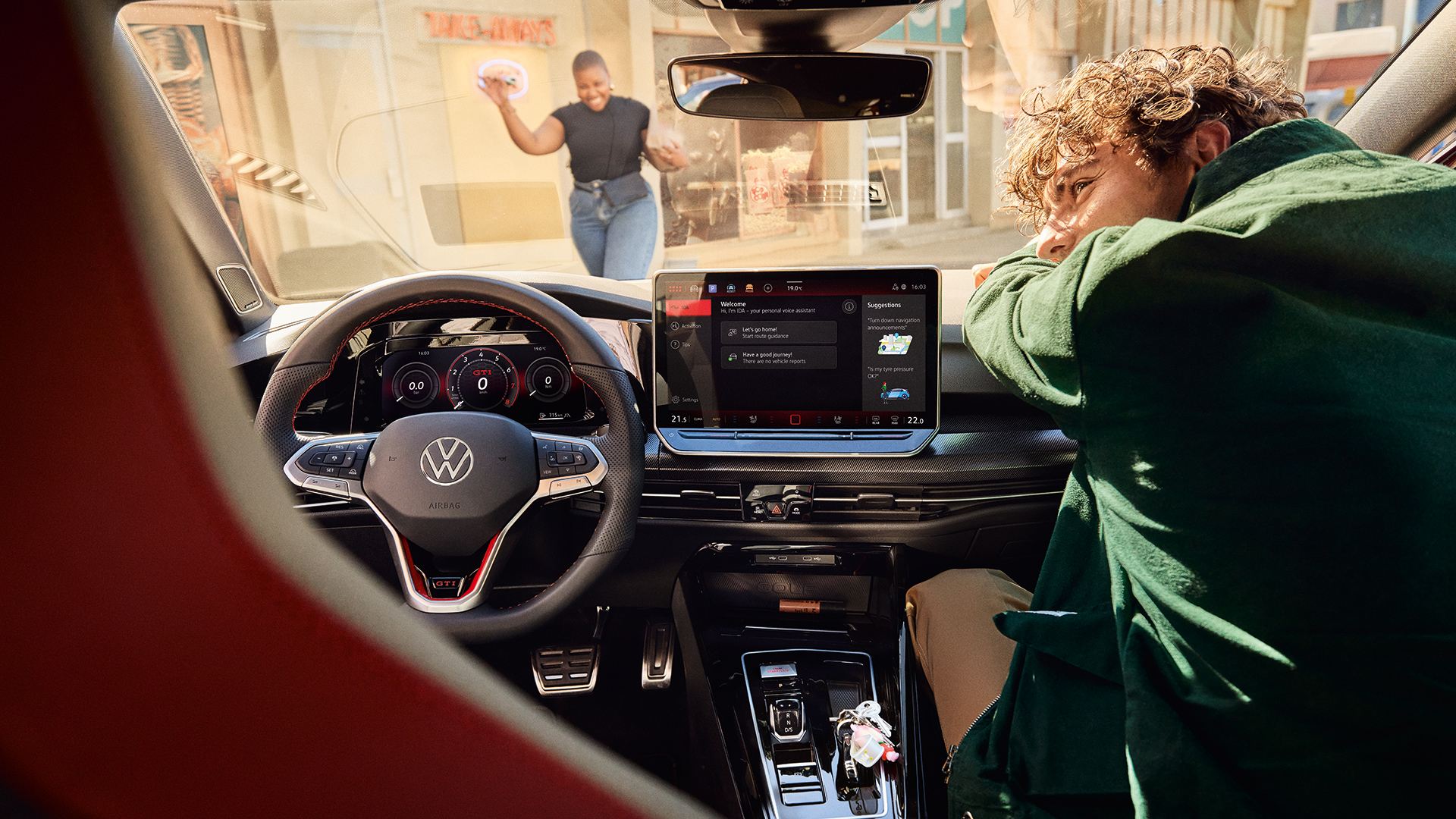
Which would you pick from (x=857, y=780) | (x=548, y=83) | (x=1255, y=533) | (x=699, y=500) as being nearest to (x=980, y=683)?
(x=857, y=780)

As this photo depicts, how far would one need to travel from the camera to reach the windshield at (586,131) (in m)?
2.46

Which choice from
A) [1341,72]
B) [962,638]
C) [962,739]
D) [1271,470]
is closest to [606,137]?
[1341,72]

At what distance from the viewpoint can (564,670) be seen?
7.47 ft

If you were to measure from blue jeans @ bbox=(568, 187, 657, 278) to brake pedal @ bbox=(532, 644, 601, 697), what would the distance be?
2.06 meters

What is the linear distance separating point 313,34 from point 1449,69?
16.1ft

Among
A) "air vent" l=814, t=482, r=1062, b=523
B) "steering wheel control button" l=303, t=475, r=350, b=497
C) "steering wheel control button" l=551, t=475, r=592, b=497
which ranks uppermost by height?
"steering wheel control button" l=303, t=475, r=350, b=497

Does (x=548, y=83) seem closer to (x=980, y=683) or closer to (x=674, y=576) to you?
(x=674, y=576)

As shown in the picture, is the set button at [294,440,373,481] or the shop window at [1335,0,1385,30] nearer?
the set button at [294,440,373,481]

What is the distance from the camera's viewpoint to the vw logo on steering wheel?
1.70m

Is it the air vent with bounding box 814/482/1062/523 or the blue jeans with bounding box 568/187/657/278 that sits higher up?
the blue jeans with bounding box 568/187/657/278

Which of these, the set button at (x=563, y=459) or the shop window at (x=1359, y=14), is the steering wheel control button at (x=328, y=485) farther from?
the shop window at (x=1359, y=14)

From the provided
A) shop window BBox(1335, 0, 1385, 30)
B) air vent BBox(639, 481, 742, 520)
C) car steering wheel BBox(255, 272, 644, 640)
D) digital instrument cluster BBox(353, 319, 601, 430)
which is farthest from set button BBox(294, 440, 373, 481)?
shop window BBox(1335, 0, 1385, 30)

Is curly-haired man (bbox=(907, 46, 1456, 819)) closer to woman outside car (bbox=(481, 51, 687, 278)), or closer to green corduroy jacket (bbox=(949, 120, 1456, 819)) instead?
green corduroy jacket (bbox=(949, 120, 1456, 819))

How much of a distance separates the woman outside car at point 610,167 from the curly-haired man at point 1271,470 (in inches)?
119
